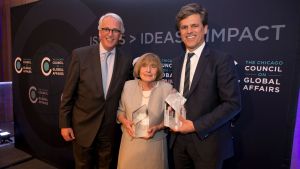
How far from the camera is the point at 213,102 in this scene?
1.87 metres

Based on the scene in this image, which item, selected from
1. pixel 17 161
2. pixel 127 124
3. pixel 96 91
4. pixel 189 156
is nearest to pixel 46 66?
pixel 17 161

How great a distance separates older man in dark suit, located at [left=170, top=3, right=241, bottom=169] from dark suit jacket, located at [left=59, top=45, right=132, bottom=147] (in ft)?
2.22

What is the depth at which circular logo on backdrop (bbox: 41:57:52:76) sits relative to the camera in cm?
379

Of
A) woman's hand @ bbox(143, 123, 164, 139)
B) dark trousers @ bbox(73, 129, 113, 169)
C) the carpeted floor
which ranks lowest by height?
the carpeted floor

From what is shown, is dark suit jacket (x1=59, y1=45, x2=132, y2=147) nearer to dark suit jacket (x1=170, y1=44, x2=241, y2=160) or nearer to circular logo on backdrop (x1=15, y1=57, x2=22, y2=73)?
dark suit jacket (x1=170, y1=44, x2=241, y2=160)

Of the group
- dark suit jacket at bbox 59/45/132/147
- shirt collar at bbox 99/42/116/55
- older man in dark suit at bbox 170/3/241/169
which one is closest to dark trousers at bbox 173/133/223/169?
older man in dark suit at bbox 170/3/241/169

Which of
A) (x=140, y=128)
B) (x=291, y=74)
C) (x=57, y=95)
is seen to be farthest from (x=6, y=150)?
(x=291, y=74)

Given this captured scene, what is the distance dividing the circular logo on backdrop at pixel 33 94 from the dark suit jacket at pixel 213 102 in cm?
306

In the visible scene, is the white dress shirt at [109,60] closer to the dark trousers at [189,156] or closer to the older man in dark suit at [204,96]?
the older man in dark suit at [204,96]

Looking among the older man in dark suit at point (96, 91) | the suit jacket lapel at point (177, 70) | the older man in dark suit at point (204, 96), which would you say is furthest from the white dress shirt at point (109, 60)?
the older man in dark suit at point (204, 96)

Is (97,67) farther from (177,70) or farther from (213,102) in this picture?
(213,102)

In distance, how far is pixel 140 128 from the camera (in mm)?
2109

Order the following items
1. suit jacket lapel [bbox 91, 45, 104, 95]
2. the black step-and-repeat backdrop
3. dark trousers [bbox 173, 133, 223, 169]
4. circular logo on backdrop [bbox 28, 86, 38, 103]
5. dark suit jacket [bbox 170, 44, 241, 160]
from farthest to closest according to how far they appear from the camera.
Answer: circular logo on backdrop [bbox 28, 86, 38, 103] < suit jacket lapel [bbox 91, 45, 104, 95] < the black step-and-repeat backdrop < dark trousers [bbox 173, 133, 223, 169] < dark suit jacket [bbox 170, 44, 241, 160]

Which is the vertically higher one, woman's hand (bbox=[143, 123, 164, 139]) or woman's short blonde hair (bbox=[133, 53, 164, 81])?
woman's short blonde hair (bbox=[133, 53, 164, 81])
